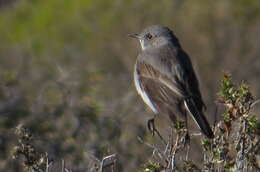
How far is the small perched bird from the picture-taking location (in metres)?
4.96

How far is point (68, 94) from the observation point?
7367 mm

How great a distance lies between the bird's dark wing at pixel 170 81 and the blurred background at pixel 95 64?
2.92 feet

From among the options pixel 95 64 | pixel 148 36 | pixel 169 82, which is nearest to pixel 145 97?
pixel 169 82

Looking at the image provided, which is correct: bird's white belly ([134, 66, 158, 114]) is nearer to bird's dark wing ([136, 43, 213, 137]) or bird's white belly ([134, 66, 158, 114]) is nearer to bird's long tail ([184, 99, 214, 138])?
bird's dark wing ([136, 43, 213, 137])

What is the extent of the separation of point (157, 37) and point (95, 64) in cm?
672

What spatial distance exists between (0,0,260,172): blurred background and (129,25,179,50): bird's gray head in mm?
668

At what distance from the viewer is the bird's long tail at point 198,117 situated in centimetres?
420

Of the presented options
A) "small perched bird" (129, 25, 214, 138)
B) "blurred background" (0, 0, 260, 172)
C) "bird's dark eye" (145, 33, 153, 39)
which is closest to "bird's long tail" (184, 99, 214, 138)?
"small perched bird" (129, 25, 214, 138)

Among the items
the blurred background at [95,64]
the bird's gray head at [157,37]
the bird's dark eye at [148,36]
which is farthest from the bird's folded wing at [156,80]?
the blurred background at [95,64]

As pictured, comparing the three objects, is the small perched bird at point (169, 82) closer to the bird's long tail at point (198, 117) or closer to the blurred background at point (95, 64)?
the bird's long tail at point (198, 117)

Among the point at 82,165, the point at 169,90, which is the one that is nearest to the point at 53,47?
the point at 82,165

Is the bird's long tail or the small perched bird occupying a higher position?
the small perched bird

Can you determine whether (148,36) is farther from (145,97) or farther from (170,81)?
(170,81)

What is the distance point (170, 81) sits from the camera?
17.6ft
